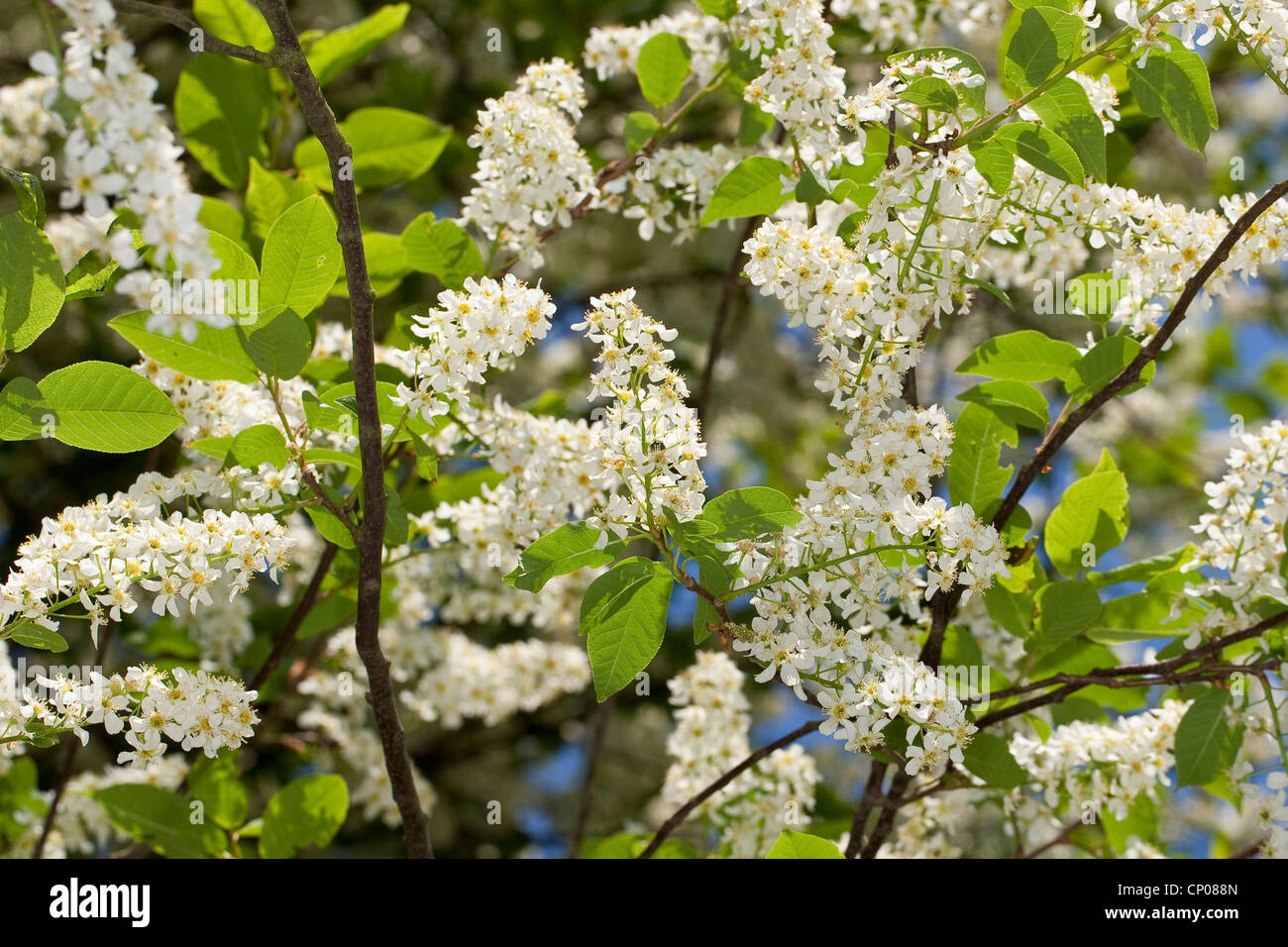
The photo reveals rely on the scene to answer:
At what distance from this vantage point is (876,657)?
4.87 feet

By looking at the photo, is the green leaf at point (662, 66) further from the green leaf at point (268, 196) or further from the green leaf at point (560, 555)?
the green leaf at point (560, 555)

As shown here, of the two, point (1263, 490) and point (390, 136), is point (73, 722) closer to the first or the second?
point (390, 136)

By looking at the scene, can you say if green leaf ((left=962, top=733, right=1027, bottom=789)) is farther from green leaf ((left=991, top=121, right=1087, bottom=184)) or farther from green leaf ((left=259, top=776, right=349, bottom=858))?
green leaf ((left=259, top=776, right=349, bottom=858))

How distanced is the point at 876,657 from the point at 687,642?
248 centimetres

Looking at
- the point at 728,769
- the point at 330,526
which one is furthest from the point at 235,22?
the point at 728,769

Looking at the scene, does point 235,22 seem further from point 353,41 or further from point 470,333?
point 470,333

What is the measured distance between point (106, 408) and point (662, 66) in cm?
113

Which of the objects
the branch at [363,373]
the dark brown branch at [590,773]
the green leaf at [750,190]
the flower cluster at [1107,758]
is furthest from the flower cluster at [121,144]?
the dark brown branch at [590,773]

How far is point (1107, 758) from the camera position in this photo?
1.83 meters

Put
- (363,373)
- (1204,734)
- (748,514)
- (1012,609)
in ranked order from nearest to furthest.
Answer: (363,373) < (748,514) < (1204,734) < (1012,609)

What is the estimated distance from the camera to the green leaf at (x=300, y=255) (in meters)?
1.50

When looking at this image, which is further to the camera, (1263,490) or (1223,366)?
(1223,366)
